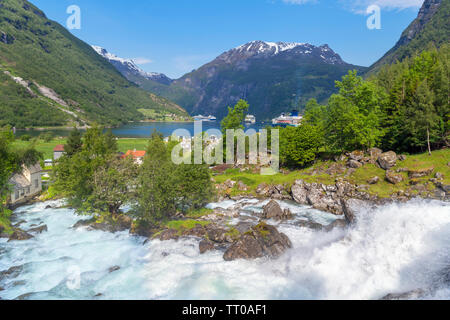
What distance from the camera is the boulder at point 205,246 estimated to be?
30.1 m

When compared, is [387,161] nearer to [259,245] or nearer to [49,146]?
[259,245]

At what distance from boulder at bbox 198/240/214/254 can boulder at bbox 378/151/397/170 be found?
3892cm

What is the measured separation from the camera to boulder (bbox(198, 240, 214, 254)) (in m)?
30.1

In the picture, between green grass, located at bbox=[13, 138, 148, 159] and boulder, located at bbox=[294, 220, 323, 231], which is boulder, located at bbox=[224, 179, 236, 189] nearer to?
boulder, located at bbox=[294, 220, 323, 231]

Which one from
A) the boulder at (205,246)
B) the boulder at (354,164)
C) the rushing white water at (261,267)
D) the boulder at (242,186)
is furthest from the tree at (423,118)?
the boulder at (205,246)

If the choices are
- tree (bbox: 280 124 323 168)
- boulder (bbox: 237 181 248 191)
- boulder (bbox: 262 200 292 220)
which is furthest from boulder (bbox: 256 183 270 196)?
boulder (bbox: 262 200 292 220)

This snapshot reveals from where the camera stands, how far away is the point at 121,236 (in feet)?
119

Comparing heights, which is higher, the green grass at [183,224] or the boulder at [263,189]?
the boulder at [263,189]

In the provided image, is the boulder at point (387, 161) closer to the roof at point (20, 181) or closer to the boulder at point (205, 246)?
the boulder at point (205, 246)

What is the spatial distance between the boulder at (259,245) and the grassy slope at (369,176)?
25.0 meters

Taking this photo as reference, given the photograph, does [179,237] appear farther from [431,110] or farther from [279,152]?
[431,110]

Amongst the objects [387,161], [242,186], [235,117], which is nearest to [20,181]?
[242,186]

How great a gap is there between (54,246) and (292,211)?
33869 mm
